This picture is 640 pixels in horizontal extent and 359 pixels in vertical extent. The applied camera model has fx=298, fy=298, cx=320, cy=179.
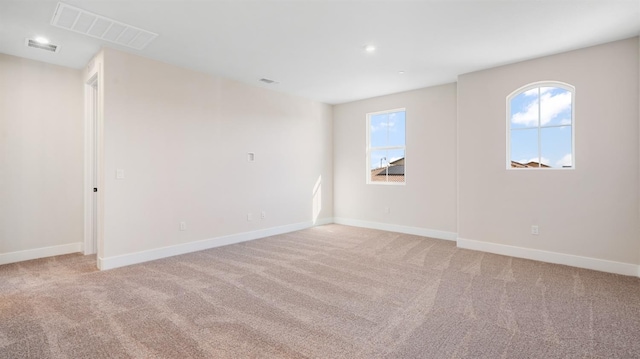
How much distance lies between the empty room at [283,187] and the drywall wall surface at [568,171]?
0.07 ft

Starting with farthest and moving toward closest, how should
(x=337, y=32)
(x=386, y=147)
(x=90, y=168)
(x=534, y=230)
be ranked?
1. (x=386, y=147)
2. (x=90, y=168)
3. (x=534, y=230)
4. (x=337, y=32)

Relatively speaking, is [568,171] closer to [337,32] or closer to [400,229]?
[400,229]

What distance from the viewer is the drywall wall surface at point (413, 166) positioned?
17.1 feet

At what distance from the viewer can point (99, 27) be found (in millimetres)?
3088

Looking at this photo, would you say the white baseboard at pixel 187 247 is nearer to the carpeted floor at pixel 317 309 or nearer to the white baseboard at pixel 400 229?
the carpeted floor at pixel 317 309

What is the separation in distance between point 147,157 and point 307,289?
9.08ft

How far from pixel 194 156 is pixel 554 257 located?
16.9ft

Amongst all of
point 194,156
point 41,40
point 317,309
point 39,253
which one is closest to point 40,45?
point 41,40

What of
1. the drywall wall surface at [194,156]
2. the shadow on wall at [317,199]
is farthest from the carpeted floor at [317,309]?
the shadow on wall at [317,199]

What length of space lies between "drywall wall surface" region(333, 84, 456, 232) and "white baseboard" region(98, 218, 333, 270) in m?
1.54

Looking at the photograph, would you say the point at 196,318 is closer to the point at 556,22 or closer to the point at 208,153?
the point at 208,153

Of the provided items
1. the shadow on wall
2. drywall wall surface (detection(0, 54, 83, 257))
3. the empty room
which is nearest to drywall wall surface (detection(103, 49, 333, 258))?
the empty room

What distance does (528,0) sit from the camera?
2.64m

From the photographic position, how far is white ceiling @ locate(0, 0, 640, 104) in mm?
2738
